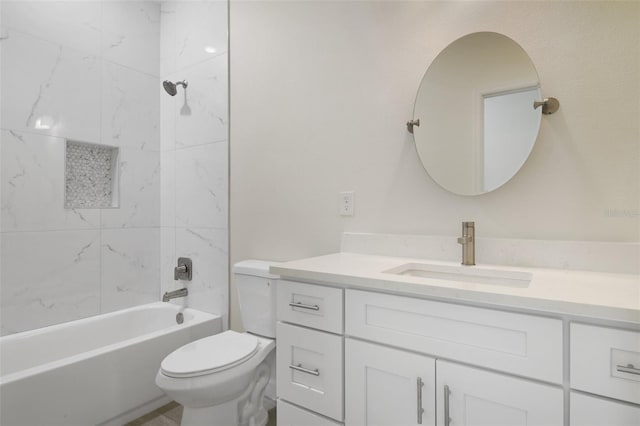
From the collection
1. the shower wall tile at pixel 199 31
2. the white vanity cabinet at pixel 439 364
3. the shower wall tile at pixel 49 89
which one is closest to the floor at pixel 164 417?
the white vanity cabinet at pixel 439 364

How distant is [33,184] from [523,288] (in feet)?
8.15

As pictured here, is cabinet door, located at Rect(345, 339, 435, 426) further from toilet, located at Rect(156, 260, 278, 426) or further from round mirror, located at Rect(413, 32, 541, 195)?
round mirror, located at Rect(413, 32, 541, 195)

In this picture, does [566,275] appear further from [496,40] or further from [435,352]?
[496,40]

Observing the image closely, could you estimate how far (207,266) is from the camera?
237 cm

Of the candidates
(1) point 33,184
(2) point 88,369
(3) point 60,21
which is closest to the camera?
(2) point 88,369

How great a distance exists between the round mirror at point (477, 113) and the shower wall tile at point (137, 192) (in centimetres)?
201

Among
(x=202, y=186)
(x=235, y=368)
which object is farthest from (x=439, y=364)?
(x=202, y=186)

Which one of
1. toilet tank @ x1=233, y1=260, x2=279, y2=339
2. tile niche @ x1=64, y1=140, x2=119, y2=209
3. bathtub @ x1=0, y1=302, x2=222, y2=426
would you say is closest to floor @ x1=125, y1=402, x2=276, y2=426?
bathtub @ x1=0, y1=302, x2=222, y2=426

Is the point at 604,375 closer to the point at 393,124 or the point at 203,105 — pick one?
the point at 393,124

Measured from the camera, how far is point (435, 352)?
3.17 ft

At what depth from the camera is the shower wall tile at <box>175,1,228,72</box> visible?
7.54 ft

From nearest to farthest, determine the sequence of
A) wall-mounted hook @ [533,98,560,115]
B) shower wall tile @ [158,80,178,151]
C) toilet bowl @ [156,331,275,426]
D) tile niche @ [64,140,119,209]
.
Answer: wall-mounted hook @ [533,98,560,115], toilet bowl @ [156,331,275,426], tile niche @ [64,140,119,209], shower wall tile @ [158,80,178,151]

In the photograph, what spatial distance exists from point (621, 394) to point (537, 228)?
669 millimetres

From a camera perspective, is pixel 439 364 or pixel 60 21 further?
pixel 60 21
